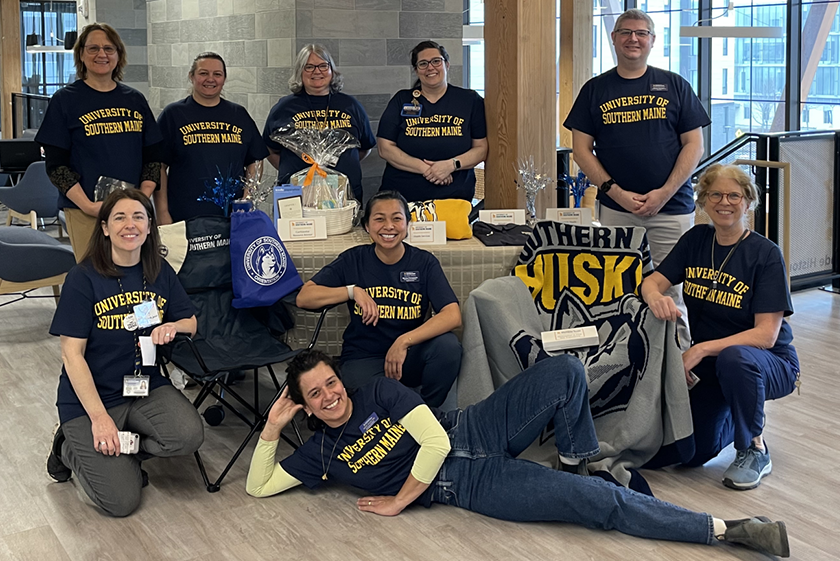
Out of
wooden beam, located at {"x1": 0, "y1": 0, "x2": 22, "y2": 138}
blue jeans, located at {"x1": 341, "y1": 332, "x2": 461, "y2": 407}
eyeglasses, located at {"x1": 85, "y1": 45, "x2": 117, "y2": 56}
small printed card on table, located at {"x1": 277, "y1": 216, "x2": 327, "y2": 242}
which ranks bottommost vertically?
blue jeans, located at {"x1": 341, "y1": 332, "x2": 461, "y2": 407}

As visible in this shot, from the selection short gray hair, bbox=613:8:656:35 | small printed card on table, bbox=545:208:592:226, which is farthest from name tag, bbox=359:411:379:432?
short gray hair, bbox=613:8:656:35

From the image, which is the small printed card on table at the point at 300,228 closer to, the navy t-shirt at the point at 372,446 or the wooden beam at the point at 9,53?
the navy t-shirt at the point at 372,446

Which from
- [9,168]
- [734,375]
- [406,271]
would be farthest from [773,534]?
[9,168]

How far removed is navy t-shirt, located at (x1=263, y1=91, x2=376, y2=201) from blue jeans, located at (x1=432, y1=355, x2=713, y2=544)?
191 centimetres

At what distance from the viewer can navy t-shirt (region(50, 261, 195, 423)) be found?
10.0ft

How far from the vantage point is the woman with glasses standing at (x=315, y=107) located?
14.6 ft

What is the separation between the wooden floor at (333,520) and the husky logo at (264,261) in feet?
2.13

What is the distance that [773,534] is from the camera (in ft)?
8.75

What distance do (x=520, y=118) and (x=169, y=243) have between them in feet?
5.56

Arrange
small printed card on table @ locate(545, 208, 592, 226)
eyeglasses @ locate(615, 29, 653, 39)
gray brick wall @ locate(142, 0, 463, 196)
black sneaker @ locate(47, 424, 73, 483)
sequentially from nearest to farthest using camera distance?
black sneaker @ locate(47, 424, 73, 483) → small printed card on table @ locate(545, 208, 592, 226) → eyeglasses @ locate(615, 29, 653, 39) → gray brick wall @ locate(142, 0, 463, 196)

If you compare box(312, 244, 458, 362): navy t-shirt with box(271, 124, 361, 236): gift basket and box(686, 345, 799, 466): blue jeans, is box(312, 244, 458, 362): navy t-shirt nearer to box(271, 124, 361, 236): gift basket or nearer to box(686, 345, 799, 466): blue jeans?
box(271, 124, 361, 236): gift basket

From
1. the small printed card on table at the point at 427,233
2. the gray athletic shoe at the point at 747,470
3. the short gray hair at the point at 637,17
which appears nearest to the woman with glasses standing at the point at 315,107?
the small printed card on table at the point at 427,233

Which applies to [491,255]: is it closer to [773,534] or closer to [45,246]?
[773,534]

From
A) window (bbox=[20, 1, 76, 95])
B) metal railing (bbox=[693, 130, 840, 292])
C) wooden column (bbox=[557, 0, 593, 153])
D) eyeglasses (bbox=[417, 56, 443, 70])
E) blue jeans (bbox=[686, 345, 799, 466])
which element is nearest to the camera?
blue jeans (bbox=[686, 345, 799, 466])
